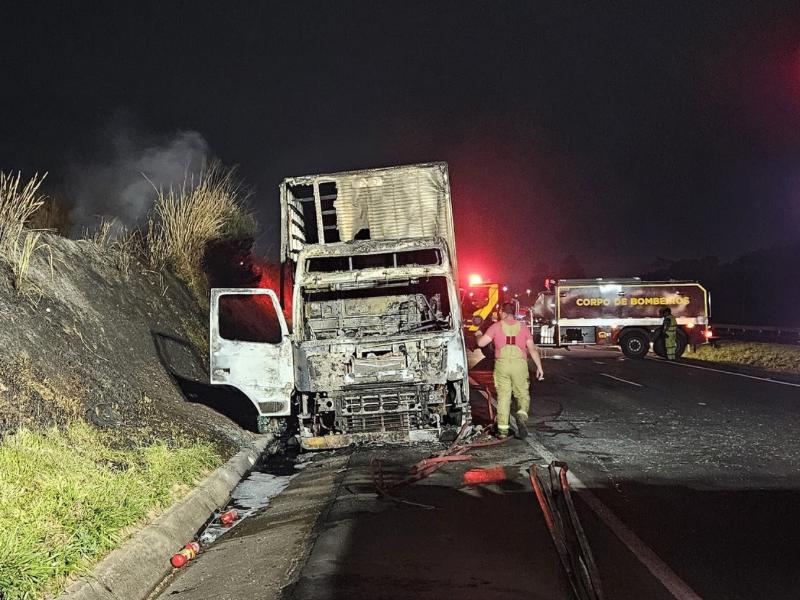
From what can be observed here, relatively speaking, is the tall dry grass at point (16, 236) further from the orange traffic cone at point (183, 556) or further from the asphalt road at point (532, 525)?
the orange traffic cone at point (183, 556)

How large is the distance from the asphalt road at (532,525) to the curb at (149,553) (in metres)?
0.21

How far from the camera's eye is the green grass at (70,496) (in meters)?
3.96

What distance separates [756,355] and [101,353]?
19.6m

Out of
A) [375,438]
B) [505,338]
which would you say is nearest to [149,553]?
[375,438]

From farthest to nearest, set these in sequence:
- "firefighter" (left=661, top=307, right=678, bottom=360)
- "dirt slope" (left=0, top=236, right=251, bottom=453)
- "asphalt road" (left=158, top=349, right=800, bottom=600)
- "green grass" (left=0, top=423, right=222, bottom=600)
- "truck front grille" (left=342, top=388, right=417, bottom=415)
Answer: "firefighter" (left=661, top=307, right=678, bottom=360)
"truck front grille" (left=342, top=388, right=417, bottom=415)
"dirt slope" (left=0, top=236, right=251, bottom=453)
"asphalt road" (left=158, top=349, right=800, bottom=600)
"green grass" (left=0, top=423, right=222, bottom=600)

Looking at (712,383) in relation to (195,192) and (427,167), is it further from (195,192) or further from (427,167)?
(195,192)

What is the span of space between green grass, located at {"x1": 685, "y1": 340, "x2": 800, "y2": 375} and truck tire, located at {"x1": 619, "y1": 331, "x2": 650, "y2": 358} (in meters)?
1.95

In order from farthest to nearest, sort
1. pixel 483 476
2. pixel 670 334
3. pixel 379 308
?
pixel 670 334, pixel 379 308, pixel 483 476

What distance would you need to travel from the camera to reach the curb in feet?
13.6

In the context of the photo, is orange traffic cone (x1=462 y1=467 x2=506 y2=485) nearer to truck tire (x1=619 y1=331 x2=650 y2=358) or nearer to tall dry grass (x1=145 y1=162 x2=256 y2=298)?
tall dry grass (x1=145 y1=162 x2=256 y2=298)

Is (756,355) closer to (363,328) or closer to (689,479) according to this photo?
(363,328)

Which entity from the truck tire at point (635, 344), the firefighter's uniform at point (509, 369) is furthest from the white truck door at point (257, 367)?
the truck tire at point (635, 344)

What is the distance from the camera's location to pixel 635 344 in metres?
24.3

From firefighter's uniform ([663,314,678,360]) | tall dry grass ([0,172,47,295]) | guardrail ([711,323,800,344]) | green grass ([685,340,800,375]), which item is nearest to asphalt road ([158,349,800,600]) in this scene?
tall dry grass ([0,172,47,295])
